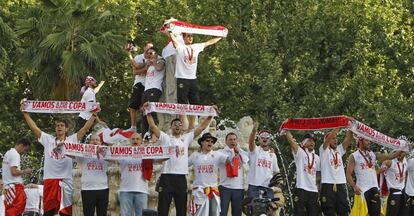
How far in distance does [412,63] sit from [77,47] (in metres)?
9.97

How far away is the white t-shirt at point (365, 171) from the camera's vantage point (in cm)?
2180

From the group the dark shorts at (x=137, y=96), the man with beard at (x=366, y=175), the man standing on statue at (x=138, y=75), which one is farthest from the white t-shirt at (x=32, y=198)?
the man with beard at (x=366, y=175)

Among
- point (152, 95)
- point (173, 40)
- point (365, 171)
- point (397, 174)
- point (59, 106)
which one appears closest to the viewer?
point (59, 106)

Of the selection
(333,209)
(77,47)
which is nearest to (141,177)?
(333,209)

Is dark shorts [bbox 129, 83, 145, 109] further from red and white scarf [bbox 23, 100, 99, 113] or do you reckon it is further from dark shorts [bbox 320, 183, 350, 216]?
dark shorts [bbox 320, 183, 350, 216]

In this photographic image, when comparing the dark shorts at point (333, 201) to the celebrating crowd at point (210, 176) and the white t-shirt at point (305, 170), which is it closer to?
the celebrating crowd at point (210, 176)

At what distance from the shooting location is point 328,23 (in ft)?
133

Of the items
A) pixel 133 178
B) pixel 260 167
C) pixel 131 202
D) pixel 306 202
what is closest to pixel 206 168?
pixel 260 167

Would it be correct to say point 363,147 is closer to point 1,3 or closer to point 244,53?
point 244,53

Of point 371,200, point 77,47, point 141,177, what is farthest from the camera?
point 77,47

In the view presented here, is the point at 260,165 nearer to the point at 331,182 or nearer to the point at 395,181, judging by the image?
the point at 331,182

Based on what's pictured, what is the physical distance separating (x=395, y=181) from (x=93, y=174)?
18.0ft

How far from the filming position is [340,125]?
68.7ft

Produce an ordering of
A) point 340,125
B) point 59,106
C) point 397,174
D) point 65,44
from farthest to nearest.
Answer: point 65,44, point 397,174, point 59,106, point 340,125
